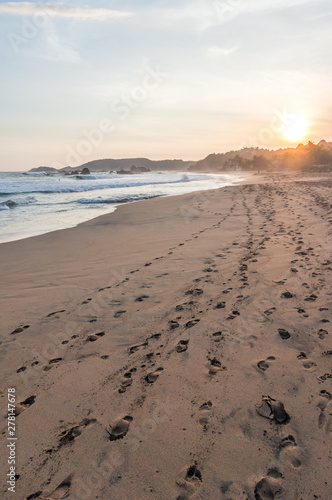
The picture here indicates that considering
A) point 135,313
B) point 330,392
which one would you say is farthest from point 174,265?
point 330,392

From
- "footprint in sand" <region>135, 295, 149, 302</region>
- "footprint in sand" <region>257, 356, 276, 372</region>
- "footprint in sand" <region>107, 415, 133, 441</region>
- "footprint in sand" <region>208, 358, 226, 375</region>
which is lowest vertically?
"footprint in sand" <region>107, 415, 133, 441</region>

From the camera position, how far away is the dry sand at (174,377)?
2.10 metres

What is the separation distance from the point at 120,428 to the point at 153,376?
65 cm

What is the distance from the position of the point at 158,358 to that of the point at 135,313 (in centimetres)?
115

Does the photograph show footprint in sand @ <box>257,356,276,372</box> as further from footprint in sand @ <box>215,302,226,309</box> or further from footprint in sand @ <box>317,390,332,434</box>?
footprint in sand @ <box>215,302,226,309</box>

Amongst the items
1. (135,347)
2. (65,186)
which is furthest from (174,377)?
(65,186)

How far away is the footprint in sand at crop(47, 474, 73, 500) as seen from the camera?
2.03m

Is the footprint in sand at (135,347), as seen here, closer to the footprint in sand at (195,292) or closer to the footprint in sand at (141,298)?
the footprint in sand at (141,298)

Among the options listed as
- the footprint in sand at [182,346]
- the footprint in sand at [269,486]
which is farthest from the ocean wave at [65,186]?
the footprint in sand at [269,486]

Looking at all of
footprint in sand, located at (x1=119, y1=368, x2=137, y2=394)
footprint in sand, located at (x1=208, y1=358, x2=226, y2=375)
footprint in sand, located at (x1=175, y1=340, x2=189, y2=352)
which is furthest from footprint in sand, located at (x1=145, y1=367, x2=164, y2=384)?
footprint in sand, located at (x1=208, y1=358, x2=226, y2=375)

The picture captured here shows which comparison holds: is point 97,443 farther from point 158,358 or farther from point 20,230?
point 20,230

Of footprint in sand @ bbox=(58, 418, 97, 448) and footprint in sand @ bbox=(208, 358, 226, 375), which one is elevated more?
footprint in sand @ bbox=(208, 358, 226, 375)

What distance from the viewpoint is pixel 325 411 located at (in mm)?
2477

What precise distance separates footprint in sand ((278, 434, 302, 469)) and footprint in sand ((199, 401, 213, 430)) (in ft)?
1.91
